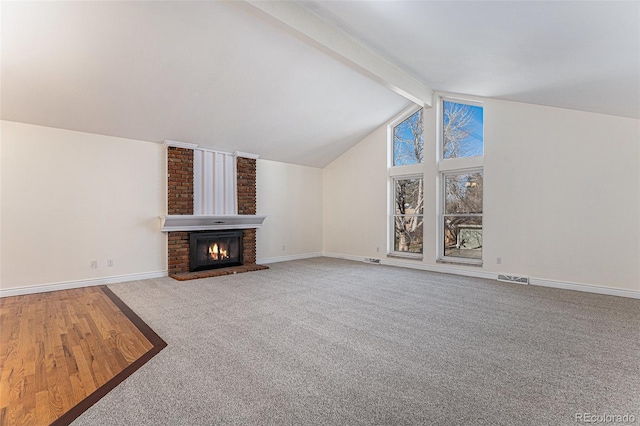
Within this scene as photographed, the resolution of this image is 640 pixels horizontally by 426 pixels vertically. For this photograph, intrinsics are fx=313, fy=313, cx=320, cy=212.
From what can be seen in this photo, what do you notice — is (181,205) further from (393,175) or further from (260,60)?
(393,175)

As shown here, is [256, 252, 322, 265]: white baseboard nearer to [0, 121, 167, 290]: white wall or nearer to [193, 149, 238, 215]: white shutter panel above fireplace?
[193, 149, 238, 215]: white shutter panel above fireplace

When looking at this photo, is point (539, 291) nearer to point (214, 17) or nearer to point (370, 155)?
point (370, 155)

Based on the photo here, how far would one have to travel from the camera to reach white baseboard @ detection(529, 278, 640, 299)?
13.9ft

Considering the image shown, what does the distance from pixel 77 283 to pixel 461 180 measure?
22.5 ft

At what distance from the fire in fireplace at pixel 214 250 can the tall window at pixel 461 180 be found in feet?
13.8

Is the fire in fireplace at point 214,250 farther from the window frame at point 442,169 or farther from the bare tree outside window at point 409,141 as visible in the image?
the window frame at point 442,169

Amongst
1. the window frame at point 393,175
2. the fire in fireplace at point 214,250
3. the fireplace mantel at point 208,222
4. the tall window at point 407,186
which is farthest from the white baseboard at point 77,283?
the tall window at point 407,186

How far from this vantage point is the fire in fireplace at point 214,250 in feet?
19.5

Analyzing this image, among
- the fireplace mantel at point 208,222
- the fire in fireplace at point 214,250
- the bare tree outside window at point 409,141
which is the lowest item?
the fire in fireplace at point 214,250

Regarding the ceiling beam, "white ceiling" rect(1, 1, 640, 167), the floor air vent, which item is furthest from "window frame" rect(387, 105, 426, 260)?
the ceiling beam

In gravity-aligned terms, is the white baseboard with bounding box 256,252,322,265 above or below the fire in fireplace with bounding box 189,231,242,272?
below

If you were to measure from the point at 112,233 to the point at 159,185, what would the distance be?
1111mm

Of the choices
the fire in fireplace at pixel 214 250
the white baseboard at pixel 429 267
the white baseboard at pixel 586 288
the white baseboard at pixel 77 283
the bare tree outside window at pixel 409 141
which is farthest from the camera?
the bare tree outside window at pixel 409 141

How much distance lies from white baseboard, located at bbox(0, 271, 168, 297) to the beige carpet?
45.7 inches
